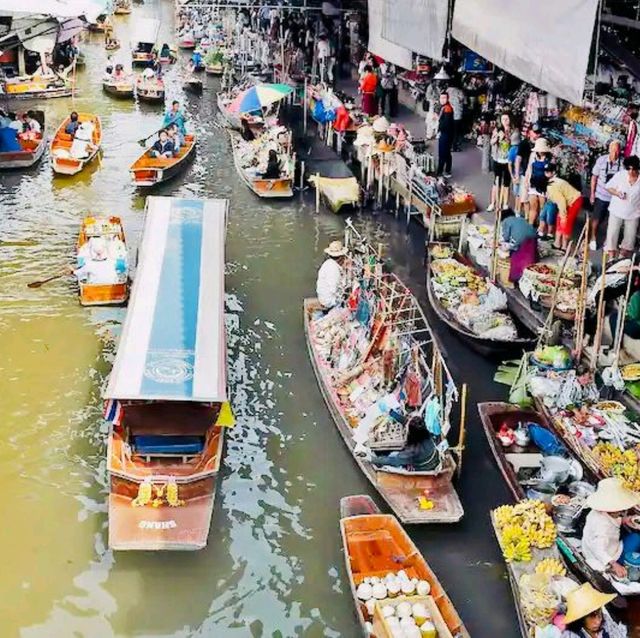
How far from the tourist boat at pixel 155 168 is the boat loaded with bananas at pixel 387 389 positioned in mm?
8025

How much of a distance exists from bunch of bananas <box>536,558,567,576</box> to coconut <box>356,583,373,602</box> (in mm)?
1499

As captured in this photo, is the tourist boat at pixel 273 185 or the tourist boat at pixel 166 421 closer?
the tourist boat at pixel 166 421

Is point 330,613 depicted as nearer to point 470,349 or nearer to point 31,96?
point 470,349

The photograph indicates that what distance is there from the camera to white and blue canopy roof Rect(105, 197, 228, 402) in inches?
392

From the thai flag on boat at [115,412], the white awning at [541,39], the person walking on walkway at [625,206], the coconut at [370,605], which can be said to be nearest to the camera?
the coconut at [370,605]

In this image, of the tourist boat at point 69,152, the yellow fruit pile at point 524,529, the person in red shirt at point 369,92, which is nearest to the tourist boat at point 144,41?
the tourist boat at point 69,152

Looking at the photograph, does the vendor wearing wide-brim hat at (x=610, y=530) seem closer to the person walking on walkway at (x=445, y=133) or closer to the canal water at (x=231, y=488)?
the canal water at (x=231, y=488)

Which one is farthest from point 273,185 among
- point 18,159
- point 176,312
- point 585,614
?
point 585,614

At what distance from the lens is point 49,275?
1630 centimetres

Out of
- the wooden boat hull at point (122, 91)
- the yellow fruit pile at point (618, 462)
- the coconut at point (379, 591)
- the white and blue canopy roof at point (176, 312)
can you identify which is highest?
the white and blue canopy roof at point (176, 312)

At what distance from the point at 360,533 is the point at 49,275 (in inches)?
371

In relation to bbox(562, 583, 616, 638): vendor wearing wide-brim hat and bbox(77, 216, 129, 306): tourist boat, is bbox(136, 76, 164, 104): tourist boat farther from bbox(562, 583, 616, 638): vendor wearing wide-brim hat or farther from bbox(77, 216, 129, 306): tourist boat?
bbox(562, 583, 616, 638): vendor wearing wide-brim hat

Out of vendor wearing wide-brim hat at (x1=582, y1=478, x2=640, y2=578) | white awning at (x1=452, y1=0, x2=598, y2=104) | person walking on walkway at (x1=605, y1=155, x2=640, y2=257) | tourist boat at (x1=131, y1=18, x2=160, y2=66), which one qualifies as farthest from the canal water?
tourist boat at (x1=131, y1=18, x2=160, y2=66)

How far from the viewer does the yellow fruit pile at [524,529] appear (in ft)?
27.8
